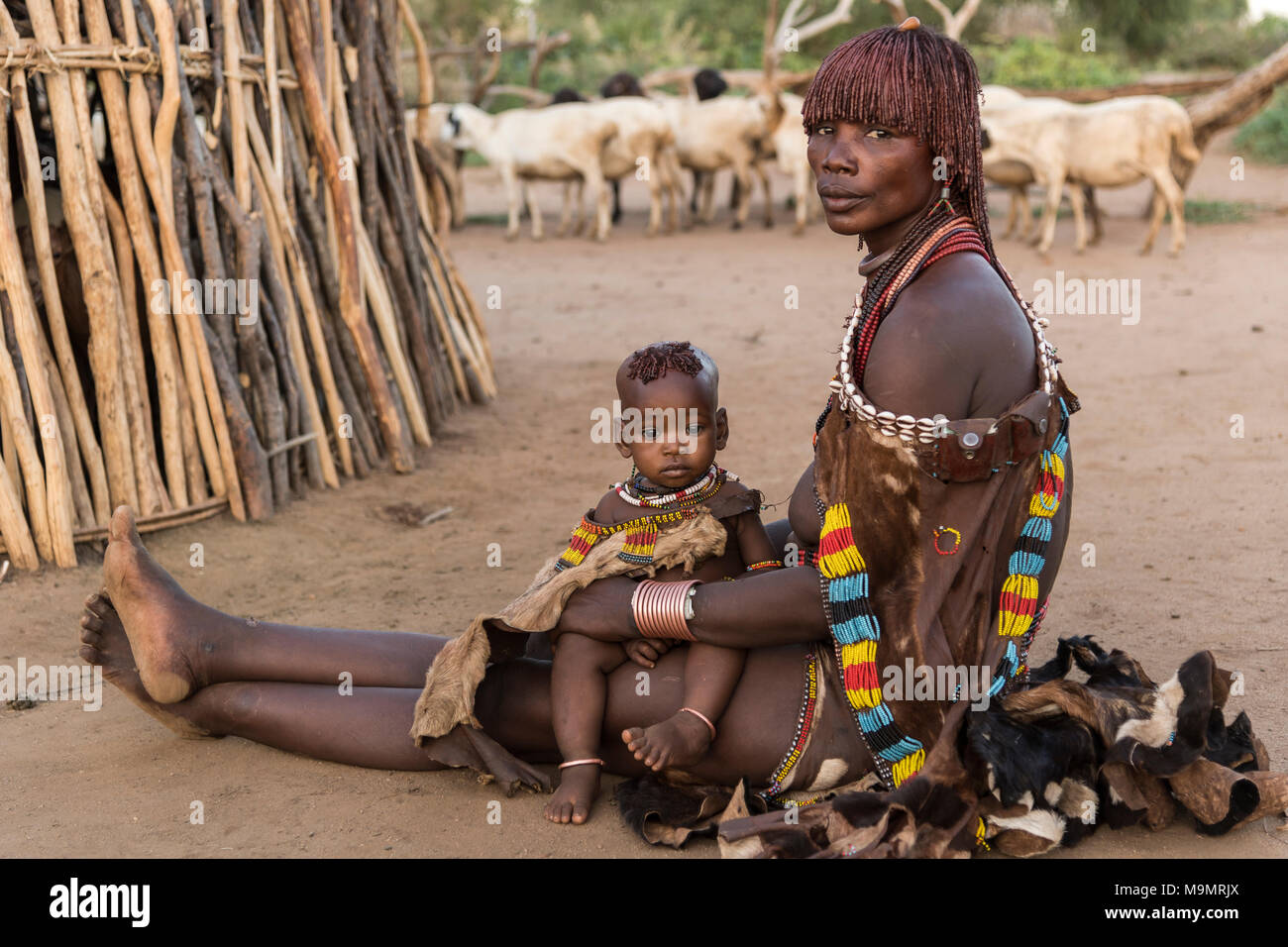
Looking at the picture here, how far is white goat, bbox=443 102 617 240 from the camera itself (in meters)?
12.4

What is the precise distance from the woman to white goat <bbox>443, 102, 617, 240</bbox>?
399 inches

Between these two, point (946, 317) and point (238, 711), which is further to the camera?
point (238, 711)

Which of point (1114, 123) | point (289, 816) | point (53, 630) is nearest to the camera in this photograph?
point (289, 816)

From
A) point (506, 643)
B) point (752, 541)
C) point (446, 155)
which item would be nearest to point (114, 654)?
point (506, 643)

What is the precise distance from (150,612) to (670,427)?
1.15 meters

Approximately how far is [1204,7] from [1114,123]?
648 inches

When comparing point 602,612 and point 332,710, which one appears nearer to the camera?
point 602,612

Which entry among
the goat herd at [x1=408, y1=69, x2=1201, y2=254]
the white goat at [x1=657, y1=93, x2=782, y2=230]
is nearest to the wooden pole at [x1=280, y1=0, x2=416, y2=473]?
the goat herd at [x1=408, y1=69, x2=1201, y2=254]

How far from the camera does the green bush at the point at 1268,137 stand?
15.1 metres

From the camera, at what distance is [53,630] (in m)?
3.63

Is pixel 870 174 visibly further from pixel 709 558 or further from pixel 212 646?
pixel 212 646

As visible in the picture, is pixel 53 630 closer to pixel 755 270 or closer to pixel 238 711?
pixel 238 711

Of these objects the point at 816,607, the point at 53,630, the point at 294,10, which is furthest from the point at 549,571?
the point at 294,10

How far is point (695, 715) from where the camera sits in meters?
2.44
